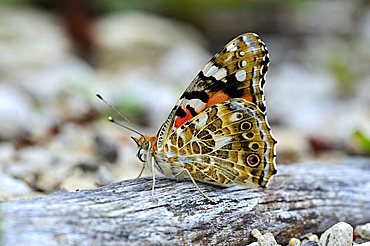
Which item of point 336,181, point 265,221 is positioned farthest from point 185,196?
point 336,181

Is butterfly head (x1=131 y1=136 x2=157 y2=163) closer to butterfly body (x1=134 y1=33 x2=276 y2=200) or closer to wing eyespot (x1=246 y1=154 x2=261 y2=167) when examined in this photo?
butterfly body (x1=134 y1=33 x2=276 y2=200)

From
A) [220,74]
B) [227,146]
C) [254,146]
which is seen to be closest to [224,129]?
[227,146]

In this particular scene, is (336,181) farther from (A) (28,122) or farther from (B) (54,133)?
(A) (28,122)

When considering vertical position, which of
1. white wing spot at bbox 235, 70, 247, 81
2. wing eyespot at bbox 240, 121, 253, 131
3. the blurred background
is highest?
the blurred background

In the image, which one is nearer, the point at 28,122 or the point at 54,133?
the point at 54,133

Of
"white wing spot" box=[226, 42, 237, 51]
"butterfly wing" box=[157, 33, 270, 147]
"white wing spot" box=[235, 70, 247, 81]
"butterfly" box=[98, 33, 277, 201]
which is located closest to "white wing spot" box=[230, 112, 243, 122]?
"butterfly" box=[98, 33, 277, 201]

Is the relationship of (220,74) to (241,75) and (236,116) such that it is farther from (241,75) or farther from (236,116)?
(236,116)

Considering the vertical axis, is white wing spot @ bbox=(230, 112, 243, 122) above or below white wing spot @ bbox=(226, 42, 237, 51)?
below

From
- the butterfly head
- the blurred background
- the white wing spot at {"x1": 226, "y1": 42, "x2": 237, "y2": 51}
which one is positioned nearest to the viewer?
the butterfly head

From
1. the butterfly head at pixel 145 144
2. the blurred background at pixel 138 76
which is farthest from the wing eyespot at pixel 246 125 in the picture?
the blurred background at pixel 138 76
